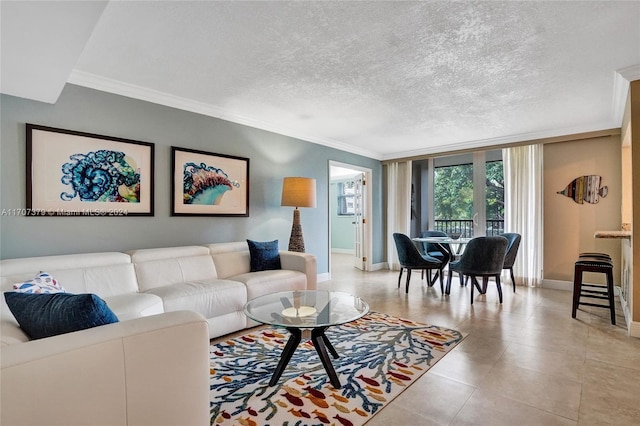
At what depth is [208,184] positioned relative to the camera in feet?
12.8

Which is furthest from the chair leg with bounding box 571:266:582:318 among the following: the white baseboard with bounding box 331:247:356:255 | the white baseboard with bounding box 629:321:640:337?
the white baseboard with bounding box 331:247:356:255

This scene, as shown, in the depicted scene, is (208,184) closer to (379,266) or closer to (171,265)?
(171,265)

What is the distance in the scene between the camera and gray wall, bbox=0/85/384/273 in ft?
8.68

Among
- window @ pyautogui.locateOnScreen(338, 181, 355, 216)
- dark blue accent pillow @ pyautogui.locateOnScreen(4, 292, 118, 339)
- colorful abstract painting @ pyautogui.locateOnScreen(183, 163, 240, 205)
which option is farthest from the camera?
window @ pyautogui.locateOnScreen(338, 181, 355, 216)

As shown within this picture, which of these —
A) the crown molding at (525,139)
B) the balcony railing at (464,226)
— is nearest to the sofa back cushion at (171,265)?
the crown molding at (525,139)

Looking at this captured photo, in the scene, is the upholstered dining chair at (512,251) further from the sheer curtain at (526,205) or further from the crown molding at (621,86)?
the crown molding at (621,86)

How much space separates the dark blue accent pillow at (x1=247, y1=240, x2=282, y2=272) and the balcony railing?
390 cm

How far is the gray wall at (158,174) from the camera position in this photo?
2.64 meters

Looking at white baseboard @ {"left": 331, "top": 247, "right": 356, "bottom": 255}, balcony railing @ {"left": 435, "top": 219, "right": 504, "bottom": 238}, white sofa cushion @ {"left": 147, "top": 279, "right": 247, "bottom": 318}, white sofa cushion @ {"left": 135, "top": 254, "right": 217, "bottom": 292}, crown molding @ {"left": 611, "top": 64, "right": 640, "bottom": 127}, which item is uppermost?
crown molding @ {"left": 611, "top": 64, "right": 640, "bottom": 127}

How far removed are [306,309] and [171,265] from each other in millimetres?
1552

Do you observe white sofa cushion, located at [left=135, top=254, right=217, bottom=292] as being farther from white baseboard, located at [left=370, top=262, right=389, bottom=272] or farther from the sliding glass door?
the sliding glass door

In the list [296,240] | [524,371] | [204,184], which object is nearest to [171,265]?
[204,184]

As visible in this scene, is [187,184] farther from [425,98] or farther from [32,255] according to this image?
[425,98]

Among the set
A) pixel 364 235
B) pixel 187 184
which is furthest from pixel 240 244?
pixel 364 235
